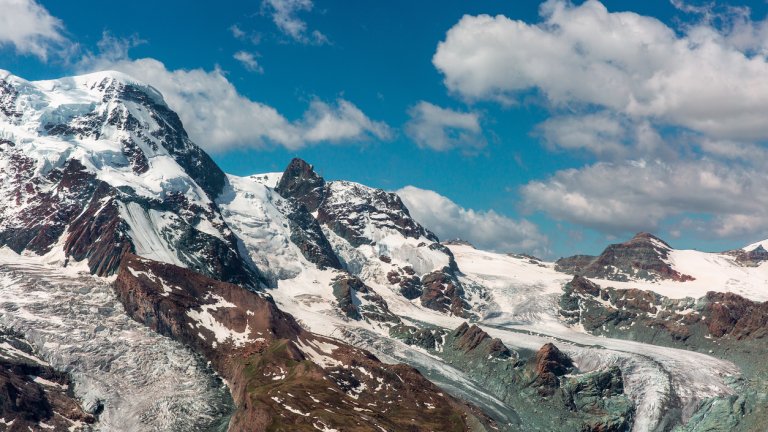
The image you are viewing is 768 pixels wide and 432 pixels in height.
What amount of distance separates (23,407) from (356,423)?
3303 inches

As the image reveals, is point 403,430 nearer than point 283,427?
No

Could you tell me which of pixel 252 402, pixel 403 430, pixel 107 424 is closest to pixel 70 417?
pixel 107 424

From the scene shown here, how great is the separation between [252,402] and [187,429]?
67.1 feet

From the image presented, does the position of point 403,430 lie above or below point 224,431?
above

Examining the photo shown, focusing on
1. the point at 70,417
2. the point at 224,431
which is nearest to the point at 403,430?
the point at 224,431

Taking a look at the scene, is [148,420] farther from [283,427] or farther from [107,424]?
[283,427]

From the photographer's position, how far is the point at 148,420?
198 m

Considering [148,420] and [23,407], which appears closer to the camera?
[23,407]

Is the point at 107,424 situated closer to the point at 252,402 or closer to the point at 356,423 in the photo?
the point at 252,402

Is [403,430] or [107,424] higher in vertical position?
[403,430]

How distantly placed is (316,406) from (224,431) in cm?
2573

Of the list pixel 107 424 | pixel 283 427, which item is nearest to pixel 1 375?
pixel 107 424

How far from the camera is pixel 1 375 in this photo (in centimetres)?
19212

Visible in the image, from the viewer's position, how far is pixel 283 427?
584 ft
